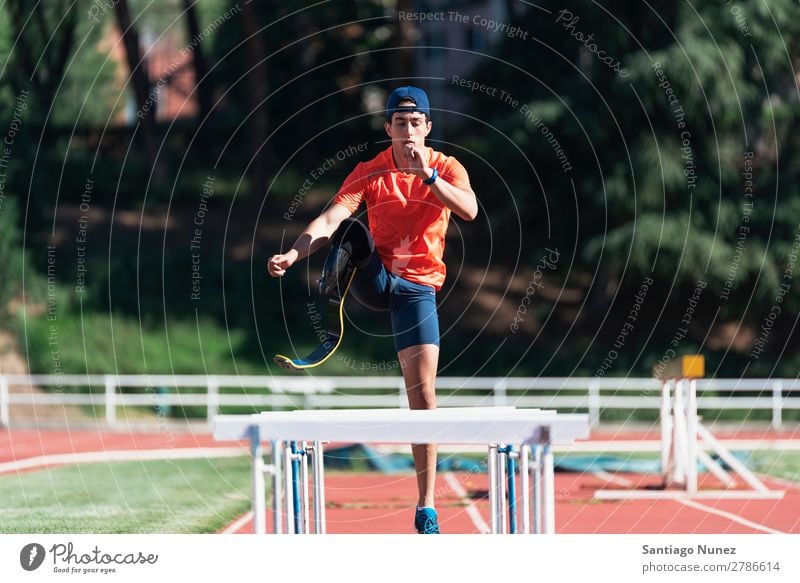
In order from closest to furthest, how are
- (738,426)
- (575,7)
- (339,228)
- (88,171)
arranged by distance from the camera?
(339,228) < (738,426) < (575,7) < (88,171)

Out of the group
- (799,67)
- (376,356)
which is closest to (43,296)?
(376,356)

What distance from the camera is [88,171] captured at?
44.4 meters

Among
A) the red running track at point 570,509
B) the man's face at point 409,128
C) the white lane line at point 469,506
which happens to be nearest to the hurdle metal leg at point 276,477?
the man's face at point 409,128

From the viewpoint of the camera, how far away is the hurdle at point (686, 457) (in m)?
13.4

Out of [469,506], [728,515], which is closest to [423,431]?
[728,515]

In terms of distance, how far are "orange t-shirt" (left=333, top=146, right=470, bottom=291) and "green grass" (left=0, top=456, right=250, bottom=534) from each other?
11.0 feet

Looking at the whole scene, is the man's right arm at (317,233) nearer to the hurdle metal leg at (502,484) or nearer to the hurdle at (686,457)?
the hurdle metal leg at (502,484)

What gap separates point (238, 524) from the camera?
11.3 metres

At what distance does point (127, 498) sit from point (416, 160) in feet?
21.9

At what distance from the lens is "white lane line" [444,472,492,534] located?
11067 millimetres

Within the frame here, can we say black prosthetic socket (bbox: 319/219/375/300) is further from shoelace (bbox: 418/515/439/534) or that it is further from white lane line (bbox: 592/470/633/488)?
white lane line (bbox: 592/470/633/488)

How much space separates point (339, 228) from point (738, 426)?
18943 millimetres

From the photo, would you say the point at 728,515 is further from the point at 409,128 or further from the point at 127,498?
the point at 127,498
